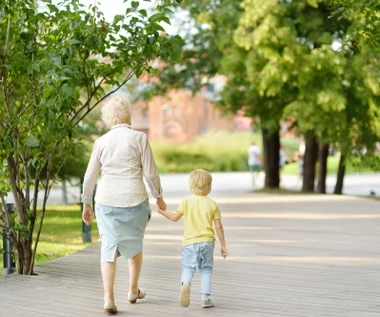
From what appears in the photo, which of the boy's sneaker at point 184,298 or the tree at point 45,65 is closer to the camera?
the boy's sneaker at point 184,298

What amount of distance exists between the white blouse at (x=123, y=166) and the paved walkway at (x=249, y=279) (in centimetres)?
94

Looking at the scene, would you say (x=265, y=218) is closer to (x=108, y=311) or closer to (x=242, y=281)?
(x=242, y=281)

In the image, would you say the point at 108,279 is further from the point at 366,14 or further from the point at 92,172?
the point at 366,14

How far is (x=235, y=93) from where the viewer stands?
31141 millimetres

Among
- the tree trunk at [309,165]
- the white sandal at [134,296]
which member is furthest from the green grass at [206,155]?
the white sandal at [134,296]

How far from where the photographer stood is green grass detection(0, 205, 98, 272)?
49.0 ft

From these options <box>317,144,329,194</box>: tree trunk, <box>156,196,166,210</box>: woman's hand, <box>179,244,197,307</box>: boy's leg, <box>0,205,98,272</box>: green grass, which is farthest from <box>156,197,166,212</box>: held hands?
<box>317,144,329,194</box>: tree trunk

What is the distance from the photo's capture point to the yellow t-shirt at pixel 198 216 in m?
8.95

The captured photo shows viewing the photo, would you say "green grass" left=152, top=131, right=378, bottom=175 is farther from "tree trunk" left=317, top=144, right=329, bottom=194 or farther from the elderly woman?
the elderly woman

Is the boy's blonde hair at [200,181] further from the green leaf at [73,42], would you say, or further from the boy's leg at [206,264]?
the green leaf at [73,42]

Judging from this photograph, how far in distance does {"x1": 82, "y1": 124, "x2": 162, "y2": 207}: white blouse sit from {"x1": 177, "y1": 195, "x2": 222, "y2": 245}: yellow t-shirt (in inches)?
14.3

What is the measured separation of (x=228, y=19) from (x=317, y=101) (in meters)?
3.95

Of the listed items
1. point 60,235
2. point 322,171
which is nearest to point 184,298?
point 60,235

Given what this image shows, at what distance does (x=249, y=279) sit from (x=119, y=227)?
2.64 meters
